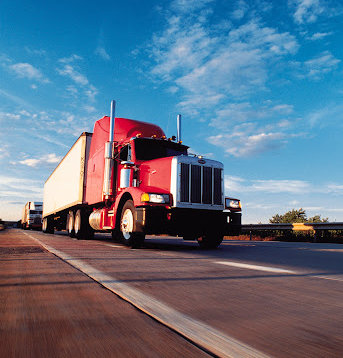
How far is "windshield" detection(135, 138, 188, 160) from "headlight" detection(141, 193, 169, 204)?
6.50ft

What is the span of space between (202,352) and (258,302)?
1.30m

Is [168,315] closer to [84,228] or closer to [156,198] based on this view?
[156,198]

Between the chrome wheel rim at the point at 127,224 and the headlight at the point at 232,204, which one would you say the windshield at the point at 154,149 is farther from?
the headlight at the point at 232,204

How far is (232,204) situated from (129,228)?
290 cm

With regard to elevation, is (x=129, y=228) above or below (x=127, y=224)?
below

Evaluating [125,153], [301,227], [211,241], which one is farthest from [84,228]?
[301,227]

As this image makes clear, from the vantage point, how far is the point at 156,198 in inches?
344

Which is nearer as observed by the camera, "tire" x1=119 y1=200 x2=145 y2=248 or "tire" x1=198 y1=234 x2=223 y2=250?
"tire" x1=119 y1=200 x2=145 y2=248

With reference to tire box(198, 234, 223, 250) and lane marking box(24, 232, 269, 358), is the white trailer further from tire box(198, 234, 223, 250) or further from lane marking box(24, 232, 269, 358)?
lane marking box(24, 232, 269, 358)

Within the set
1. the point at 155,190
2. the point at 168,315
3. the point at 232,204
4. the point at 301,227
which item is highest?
the point at 155,190

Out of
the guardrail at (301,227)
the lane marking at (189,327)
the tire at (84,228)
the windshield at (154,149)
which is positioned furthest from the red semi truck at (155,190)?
the guardrail at (301,227)

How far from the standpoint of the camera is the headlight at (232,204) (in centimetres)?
994

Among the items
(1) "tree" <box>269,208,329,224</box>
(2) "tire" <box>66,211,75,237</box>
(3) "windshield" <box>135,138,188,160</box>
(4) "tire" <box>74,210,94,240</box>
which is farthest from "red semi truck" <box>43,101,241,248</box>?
(1) "tree" <box>269,208,329,224</box>

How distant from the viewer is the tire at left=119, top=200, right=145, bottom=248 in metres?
9.00
